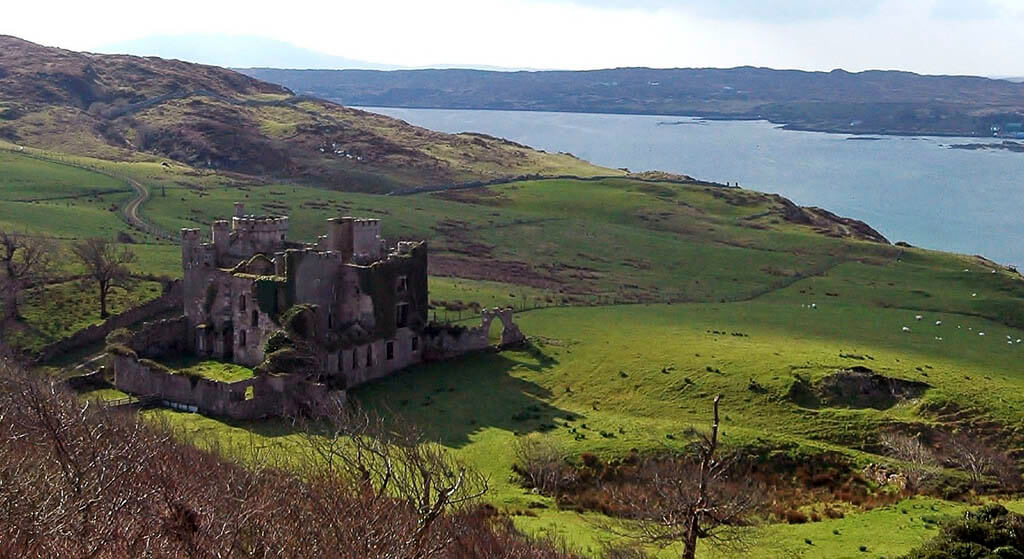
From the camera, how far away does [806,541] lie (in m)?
30.9

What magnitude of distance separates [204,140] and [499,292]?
339 feet

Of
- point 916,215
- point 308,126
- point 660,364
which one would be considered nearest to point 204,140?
point 308,126

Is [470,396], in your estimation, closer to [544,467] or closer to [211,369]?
[544,467]

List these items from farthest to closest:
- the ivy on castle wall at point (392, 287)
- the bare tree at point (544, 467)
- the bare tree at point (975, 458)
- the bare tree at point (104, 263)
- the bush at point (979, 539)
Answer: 1. the bare tree at point (104, 263)
2. the ivy on castle wall at point (392, 287)
3. the bare tree at point (975, 458)
4. the bare tree at point (544, 467)
5. the bush at point (979, 539)

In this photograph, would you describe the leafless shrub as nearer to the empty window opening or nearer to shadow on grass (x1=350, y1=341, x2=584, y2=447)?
shadow on grass (x1=350, y1=341, x2=584, y2=447)

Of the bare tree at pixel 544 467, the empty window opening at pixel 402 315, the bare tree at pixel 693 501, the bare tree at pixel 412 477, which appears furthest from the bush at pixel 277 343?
the bare tree at pixel 693 501

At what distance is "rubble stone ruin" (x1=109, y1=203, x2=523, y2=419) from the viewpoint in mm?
47625

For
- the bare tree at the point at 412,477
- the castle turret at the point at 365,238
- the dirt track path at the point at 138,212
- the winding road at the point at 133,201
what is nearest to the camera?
the bare tree at the point at 412,477

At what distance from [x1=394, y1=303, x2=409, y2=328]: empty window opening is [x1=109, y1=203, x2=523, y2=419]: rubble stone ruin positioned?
58mm

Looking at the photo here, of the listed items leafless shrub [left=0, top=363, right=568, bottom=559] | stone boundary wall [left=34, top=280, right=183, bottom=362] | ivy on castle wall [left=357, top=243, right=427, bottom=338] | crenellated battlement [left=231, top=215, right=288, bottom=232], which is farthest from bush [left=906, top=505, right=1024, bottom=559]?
stone boundary wall [left=34, top=280, right=183, bottom=362]

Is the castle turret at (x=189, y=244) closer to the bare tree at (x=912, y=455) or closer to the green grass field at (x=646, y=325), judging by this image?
the green grass field at (x=646, y=325)

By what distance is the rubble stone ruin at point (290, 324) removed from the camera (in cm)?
4762

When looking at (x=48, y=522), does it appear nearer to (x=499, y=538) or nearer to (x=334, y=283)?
Result: (x=499, y=538)

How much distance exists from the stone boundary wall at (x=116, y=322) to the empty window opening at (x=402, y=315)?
15270 mm
